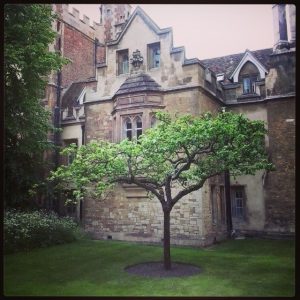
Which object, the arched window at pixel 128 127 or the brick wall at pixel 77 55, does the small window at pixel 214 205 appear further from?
the brick wall at pixel 77 55

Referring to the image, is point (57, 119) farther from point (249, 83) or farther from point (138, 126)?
point (249, 83)

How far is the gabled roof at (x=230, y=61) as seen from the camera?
16848 mm

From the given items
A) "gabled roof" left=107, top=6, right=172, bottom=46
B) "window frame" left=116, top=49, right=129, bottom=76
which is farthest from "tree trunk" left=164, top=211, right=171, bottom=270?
"gabled roof" left=107, top=6, right=172, bottom=46

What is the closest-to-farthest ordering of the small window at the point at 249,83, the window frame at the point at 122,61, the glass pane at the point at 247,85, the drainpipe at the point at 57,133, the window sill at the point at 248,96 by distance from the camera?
1. the window frame at the point at 122,61
2. the window sill at the point at 248,96
3. the small window at the point at 249,83
4. the glass pane at the point at 247,85
5. the drainpipe at the point at 57,133

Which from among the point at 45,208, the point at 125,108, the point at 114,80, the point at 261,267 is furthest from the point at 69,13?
the point at 261,267

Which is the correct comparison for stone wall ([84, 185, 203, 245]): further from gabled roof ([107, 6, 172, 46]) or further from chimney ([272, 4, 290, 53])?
chimney ([272, 4, 290, 53])

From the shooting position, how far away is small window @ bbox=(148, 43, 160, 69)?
1360 cm

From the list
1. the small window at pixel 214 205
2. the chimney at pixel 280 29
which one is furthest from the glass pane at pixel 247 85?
the small window at pixel 214 205

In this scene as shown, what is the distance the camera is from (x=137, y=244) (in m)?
12.5

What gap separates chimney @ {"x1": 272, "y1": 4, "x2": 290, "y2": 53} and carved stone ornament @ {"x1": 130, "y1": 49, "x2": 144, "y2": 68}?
5837 mm

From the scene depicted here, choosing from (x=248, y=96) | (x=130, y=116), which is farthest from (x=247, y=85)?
(x=130, y=116)

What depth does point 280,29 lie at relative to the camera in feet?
48.5

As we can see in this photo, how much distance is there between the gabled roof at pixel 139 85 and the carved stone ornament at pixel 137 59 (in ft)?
1.51

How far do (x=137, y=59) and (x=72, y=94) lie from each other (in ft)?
23.7
